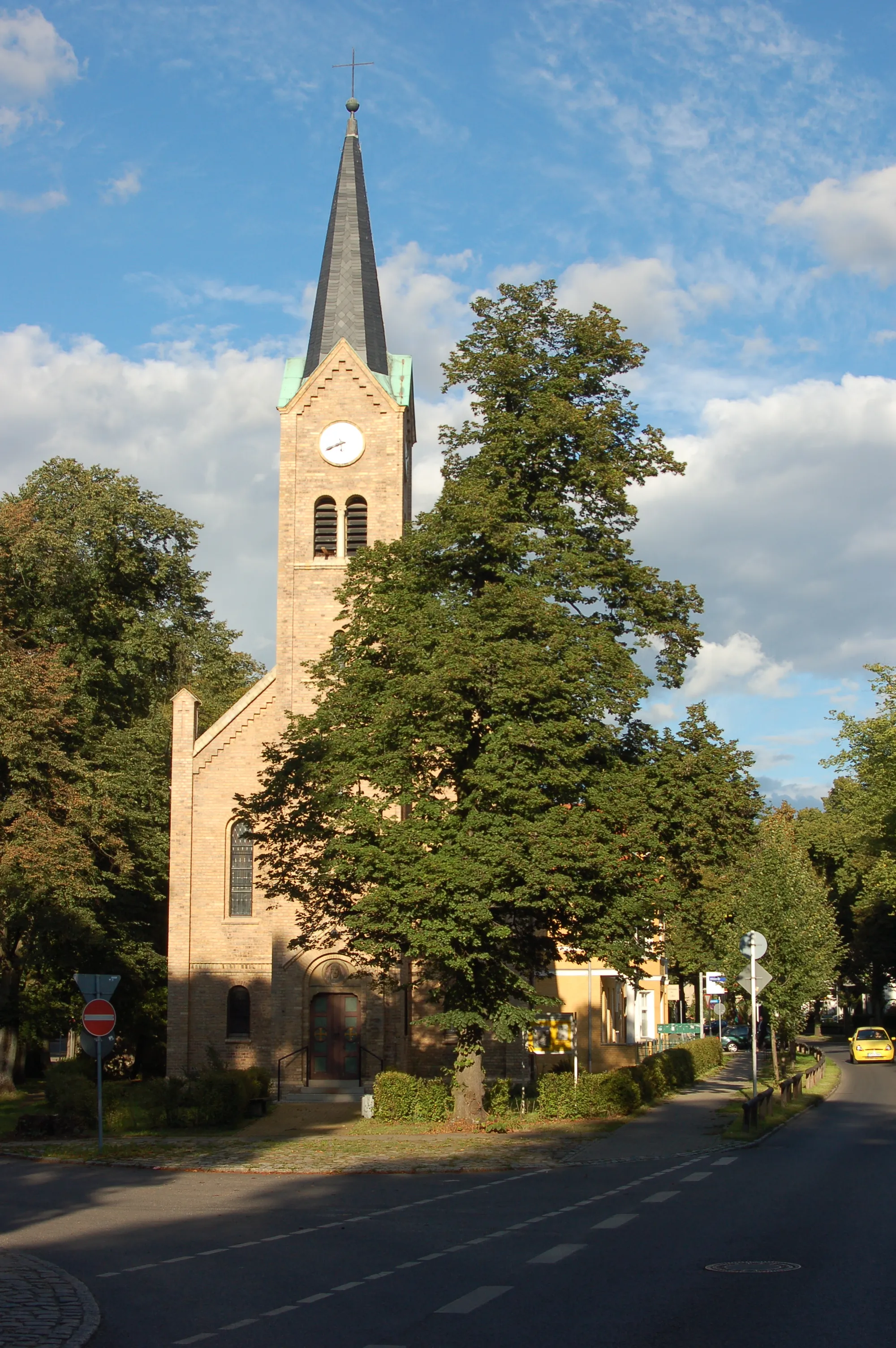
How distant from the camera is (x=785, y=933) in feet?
110

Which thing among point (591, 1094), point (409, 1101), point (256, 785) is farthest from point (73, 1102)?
point (256, 785)

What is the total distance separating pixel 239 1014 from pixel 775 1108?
14374 millimetres

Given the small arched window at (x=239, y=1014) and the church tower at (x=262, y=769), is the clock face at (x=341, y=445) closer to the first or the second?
the church tower at (x=262, y=769)

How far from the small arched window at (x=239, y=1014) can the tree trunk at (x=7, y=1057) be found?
663 centimetres

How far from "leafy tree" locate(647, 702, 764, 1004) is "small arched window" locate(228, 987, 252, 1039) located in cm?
1292

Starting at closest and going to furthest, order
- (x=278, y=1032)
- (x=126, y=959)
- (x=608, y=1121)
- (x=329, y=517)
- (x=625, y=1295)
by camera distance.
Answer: (x=625, y=1295), (x=608, y=1121), (x=278, y=1032), (x=329, y=517), (x=126, y=959)

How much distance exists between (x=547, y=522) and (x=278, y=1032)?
15.1 metres

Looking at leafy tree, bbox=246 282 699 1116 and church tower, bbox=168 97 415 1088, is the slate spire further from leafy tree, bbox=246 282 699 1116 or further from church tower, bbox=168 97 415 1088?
leafy tree, bbox=246 282 699 1116

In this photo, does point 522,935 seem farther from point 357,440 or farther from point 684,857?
point 357,440

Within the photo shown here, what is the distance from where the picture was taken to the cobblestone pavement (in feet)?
Answer: 29.1

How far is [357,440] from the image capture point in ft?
121

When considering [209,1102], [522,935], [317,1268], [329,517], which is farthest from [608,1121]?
[329,517]

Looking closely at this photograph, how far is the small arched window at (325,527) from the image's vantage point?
3662cm

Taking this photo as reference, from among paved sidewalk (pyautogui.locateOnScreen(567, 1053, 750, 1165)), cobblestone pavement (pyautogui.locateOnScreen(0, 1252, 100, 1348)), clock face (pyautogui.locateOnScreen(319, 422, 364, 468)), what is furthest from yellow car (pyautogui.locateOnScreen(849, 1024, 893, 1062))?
cobblestone pavement (pyautogui.locateOnScreen(0, 1252, 100, 1348))
